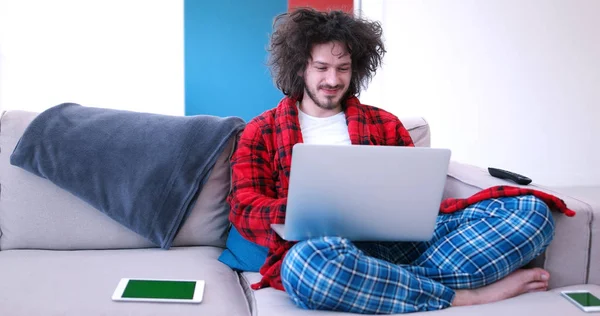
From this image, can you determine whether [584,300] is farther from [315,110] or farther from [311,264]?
[315,110]

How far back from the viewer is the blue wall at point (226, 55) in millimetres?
3986

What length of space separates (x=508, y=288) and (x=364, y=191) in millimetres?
480

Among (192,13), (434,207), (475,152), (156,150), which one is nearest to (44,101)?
(192,13)

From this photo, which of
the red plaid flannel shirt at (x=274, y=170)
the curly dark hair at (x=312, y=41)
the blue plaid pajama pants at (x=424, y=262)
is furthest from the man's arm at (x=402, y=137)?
the blue plaid pajama pants at (x=424, y=262)

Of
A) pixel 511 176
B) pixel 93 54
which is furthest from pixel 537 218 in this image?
pixel 93 54

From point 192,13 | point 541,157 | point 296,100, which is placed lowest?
point 541,157

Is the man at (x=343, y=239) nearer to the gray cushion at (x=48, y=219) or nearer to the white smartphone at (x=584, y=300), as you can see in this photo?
the white smartphone at (x=584, y=300)

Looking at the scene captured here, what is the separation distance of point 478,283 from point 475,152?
296 centimetres

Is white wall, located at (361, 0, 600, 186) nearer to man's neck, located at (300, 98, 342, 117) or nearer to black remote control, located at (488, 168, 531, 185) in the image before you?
man's neck, located at (300, 98, 342, 117)

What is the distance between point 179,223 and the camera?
1.82m

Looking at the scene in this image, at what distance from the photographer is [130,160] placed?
183 centimetres

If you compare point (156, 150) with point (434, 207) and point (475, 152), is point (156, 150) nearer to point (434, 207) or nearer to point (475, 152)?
point (434, 207)

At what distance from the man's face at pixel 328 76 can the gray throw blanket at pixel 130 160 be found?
282mm

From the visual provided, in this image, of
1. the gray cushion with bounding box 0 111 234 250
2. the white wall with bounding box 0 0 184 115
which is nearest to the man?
the gray cushion with bounding box 0 111 234 250
